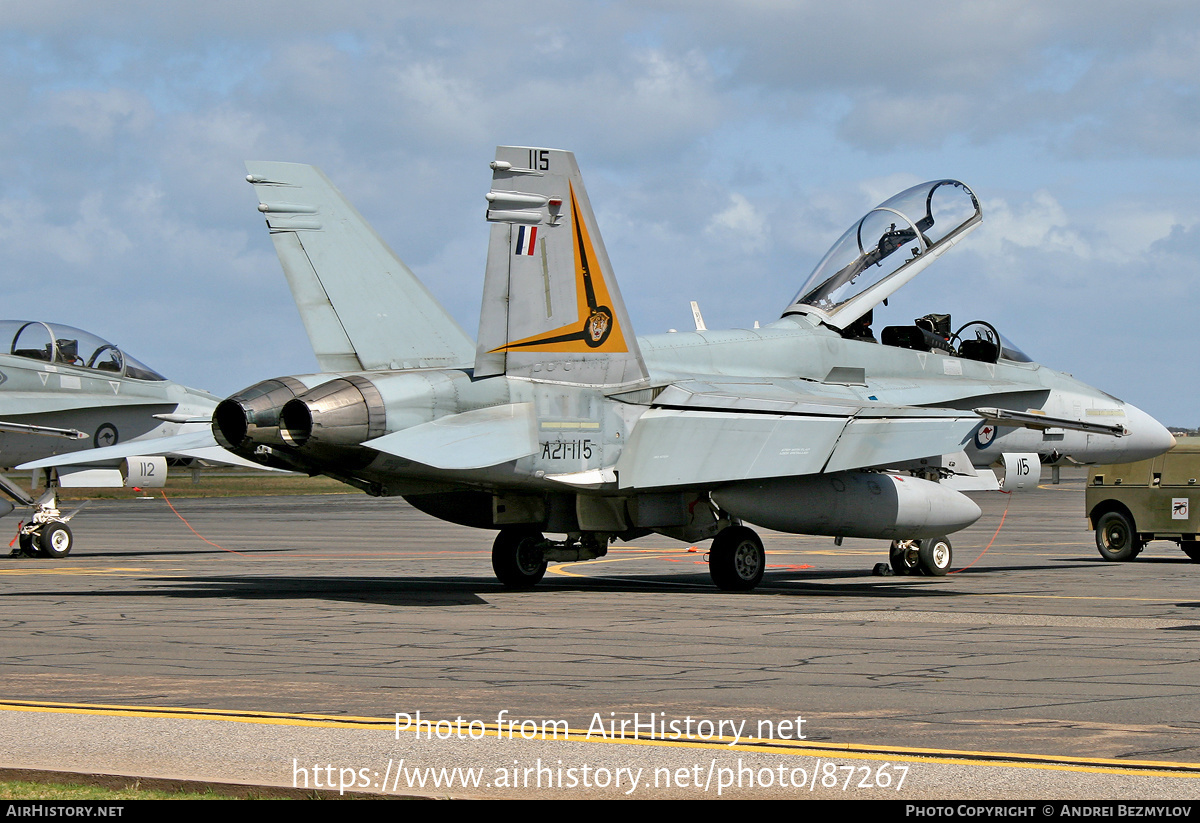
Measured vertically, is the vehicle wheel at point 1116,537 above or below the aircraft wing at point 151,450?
below

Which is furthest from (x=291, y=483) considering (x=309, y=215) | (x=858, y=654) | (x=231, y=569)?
(x=858, y=654)

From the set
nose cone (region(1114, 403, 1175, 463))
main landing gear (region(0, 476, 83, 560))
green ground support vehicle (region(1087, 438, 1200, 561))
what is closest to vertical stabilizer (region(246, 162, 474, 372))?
main landing gear (region(0, 476, 83, 560))

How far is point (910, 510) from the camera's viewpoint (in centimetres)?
1573

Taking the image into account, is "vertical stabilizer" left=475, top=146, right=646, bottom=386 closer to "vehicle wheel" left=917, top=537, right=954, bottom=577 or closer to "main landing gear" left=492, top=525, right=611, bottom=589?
"main landing gear" left=492, top=525, right=611, bottom=589

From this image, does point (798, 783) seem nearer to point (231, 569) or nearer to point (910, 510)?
point (910, 510)

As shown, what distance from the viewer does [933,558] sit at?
18297mm

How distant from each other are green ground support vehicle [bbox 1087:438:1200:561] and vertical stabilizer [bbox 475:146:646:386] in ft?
32.3

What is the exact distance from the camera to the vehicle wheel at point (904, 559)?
18.4 m

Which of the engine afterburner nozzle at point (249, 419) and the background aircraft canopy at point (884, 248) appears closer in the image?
the engine afterburner nozzle at point (249, 419)

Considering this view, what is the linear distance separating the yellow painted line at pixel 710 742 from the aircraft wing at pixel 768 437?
8.18 metres

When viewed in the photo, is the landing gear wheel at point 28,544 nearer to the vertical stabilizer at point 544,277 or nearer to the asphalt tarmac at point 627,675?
the asphalt tarmac at point 627,675

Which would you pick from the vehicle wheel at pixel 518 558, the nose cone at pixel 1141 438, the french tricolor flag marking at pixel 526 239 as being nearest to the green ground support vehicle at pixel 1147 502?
the nose cone at pixel 1141 438

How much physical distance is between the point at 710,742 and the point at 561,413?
8.75 meters

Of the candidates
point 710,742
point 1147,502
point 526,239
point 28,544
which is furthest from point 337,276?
point 1147,502
